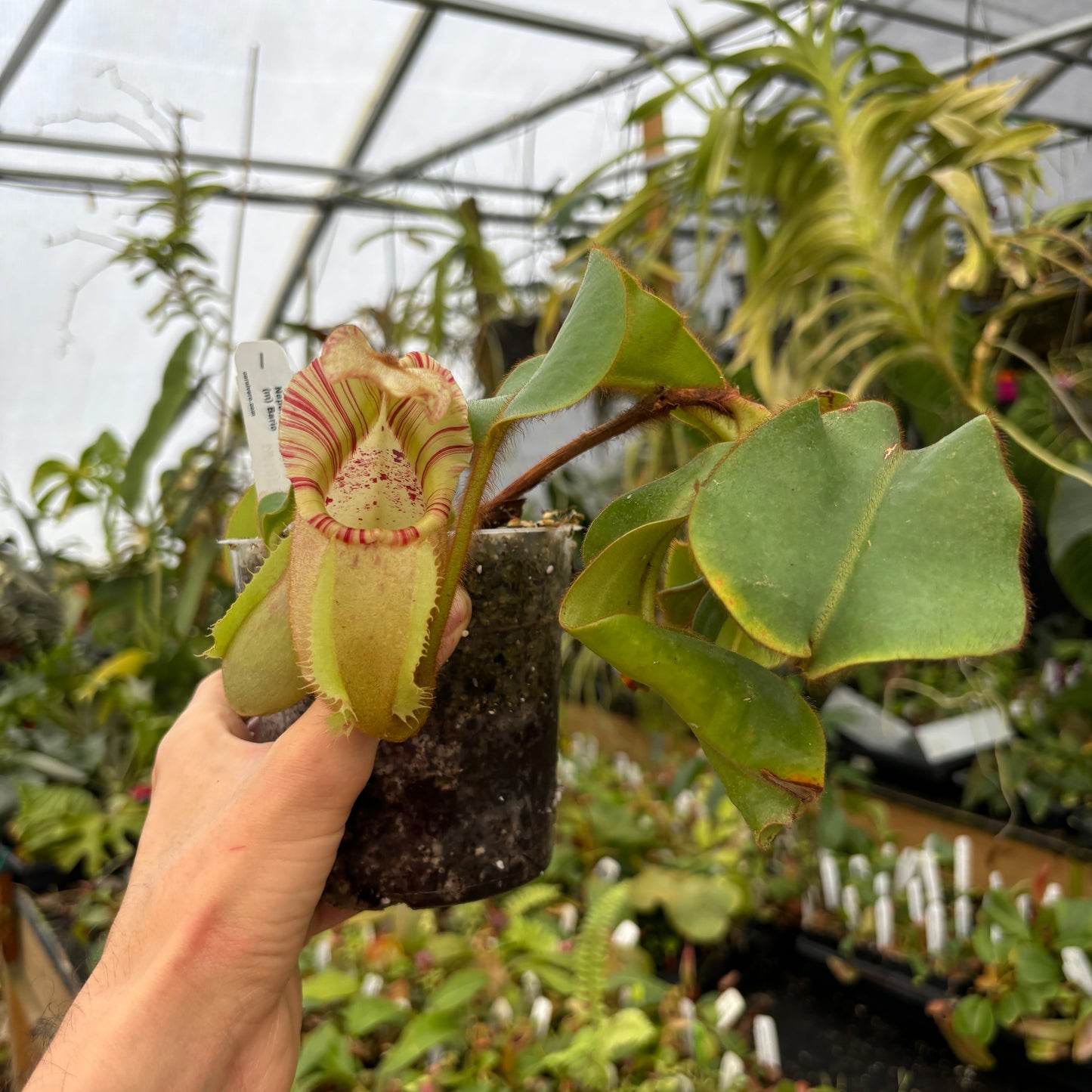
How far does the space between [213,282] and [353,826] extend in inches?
41.2

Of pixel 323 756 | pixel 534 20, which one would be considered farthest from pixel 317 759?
pixel 534 20

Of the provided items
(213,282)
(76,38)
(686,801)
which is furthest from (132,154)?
(686,801)

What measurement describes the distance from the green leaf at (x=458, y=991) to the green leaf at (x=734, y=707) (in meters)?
0.85

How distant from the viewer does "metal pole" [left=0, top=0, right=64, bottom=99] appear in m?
2.88

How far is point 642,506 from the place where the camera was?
1.35 feet

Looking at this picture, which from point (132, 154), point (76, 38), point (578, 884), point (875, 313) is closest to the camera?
point (875, 313)

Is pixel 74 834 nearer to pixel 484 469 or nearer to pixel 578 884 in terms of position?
pixel 578 884

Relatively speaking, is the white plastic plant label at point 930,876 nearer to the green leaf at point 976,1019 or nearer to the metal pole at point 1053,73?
the green leaf at point 976,1019

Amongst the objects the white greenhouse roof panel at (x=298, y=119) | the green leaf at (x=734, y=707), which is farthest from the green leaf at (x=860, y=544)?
the white greenhouse roof panel at (x=298, y=119)

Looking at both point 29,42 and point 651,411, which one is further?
point 29,42

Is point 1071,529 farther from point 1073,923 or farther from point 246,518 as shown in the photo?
point 246,518

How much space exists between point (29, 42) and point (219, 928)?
353 centimetres

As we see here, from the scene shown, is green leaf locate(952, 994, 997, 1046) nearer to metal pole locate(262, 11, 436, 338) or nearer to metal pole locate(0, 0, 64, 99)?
metal pole locate(262, 11, 436, 338)

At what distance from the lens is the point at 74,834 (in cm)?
153
